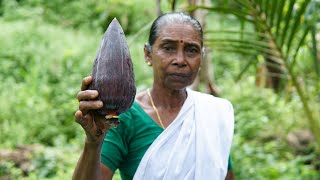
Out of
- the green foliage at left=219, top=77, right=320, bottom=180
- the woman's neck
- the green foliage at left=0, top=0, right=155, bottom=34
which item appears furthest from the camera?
the green foliage at left=0, top=0, right=155, bottom=34

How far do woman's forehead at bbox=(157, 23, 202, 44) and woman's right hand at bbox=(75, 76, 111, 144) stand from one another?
19.2 inches

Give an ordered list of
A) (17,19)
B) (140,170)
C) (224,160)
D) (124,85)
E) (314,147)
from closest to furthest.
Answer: (124,85) → (140,170) → (224,160) → (314,147) → (17,19)

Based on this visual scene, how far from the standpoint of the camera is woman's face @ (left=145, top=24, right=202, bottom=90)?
1.71 metres

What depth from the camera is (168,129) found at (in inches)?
69.3

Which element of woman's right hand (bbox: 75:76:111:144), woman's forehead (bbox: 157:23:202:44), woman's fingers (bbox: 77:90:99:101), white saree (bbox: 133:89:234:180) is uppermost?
woman's forehead (bbox: 157:23:202:44)

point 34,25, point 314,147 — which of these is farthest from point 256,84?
point 34,25

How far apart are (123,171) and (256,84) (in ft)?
17.6

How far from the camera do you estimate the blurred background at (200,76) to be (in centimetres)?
292

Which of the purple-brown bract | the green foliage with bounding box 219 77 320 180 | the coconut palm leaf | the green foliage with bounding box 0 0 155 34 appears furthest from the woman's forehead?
the green foliage with bounding box 0 0 155 34

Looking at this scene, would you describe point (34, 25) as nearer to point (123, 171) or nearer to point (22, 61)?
point (22, 61)

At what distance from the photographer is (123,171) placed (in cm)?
177

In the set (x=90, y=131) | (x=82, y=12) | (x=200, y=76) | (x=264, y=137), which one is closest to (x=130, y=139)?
(x=90, y=131)

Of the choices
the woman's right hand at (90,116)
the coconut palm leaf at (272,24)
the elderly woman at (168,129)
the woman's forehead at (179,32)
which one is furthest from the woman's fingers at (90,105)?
the coconut palm leaf at (272,24)

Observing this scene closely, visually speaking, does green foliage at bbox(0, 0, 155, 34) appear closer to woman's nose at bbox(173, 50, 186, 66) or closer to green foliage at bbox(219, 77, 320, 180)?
green foliage at bbox(219, 77, 320, 180)
